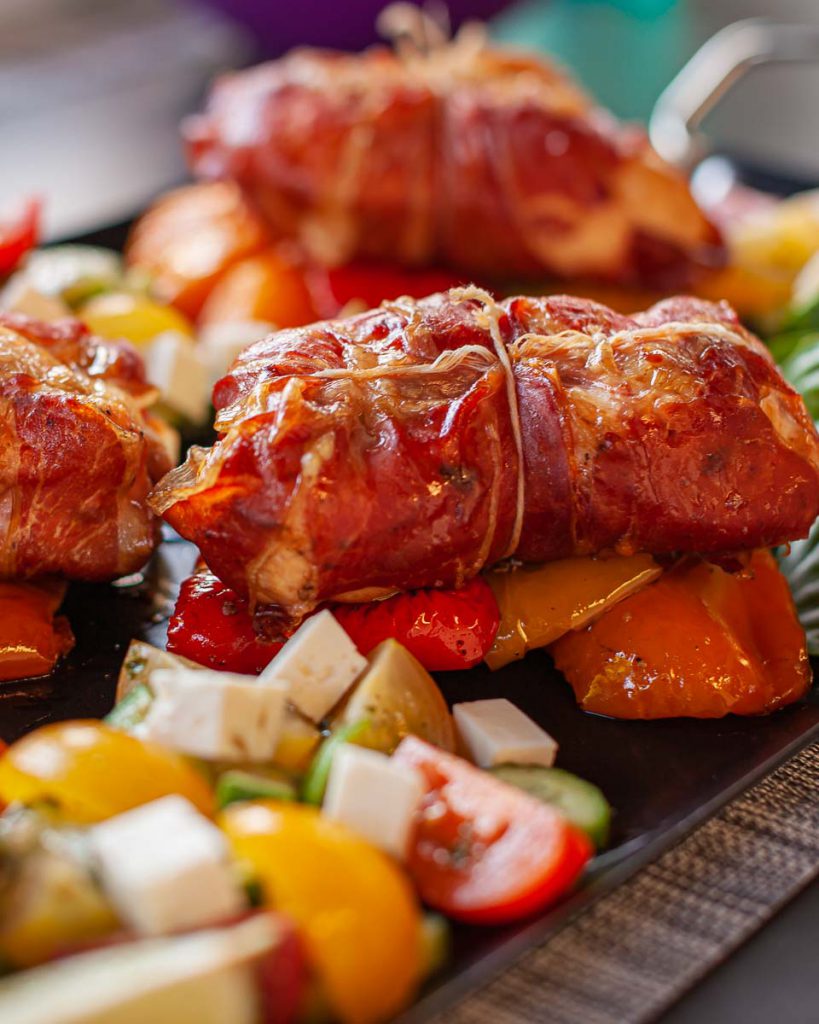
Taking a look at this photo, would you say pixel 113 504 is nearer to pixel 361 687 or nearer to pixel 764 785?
pixel 361 687

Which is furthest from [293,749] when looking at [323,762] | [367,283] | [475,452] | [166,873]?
[367,283]

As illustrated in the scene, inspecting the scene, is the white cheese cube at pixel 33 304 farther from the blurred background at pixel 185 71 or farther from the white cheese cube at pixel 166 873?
the white cheese cube at pixel 166 873

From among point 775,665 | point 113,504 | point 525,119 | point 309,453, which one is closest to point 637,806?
point 775,665

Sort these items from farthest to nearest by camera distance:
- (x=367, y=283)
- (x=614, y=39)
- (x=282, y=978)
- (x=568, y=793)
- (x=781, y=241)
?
1. (x=614, y=39)
2. (x=781, y=241)
3. (x=367, y=283)
4. (x=568, y=793)
5. (x=282, y=978)

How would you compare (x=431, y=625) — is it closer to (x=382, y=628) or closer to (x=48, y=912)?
(x=382, y=628)

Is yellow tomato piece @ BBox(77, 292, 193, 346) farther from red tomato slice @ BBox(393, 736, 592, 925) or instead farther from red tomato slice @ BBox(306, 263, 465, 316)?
red tomato slice @ BBox(393, 736, 592, 925)

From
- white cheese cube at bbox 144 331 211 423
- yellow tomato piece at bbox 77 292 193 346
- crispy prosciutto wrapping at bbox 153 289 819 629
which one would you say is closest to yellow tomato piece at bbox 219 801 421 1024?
crispy prosciutto wrapping at bbox 153 289 819 629

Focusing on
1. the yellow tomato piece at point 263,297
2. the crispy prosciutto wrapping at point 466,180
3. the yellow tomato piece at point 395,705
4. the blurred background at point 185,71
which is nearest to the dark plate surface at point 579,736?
the yellow tomato piece at point 395,705
